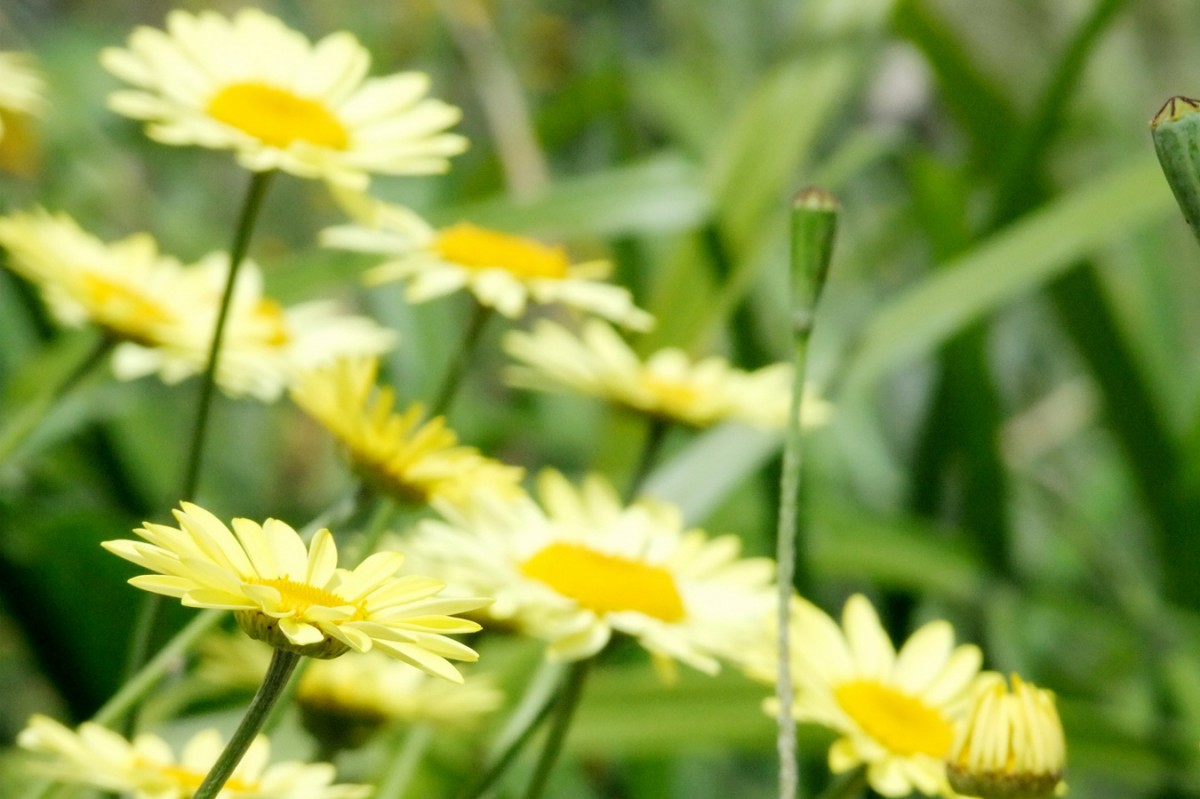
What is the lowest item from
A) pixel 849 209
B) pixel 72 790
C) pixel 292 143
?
pixel 72 790

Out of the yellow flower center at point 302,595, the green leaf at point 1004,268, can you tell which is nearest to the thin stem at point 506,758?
the yellow flower center at point 302,595

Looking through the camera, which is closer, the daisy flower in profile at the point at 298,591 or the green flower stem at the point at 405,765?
the daisy flower in profile at the point at 298,591

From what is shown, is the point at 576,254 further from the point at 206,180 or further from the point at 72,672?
the point at 72,672

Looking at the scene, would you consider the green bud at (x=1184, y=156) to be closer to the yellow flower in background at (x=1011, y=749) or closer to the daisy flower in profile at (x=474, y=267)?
the yellow flower in background at (x=1011, y=749)

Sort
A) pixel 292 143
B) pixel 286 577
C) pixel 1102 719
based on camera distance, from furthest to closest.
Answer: pixel 1102 719 → pixel 292 143 → pixel 286 577

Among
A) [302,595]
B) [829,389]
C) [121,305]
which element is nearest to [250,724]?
[302,595]

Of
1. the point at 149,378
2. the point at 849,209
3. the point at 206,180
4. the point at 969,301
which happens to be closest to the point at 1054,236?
the point at 969,301

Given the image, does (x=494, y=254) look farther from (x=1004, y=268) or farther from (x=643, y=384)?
(x=1004, y=268)
